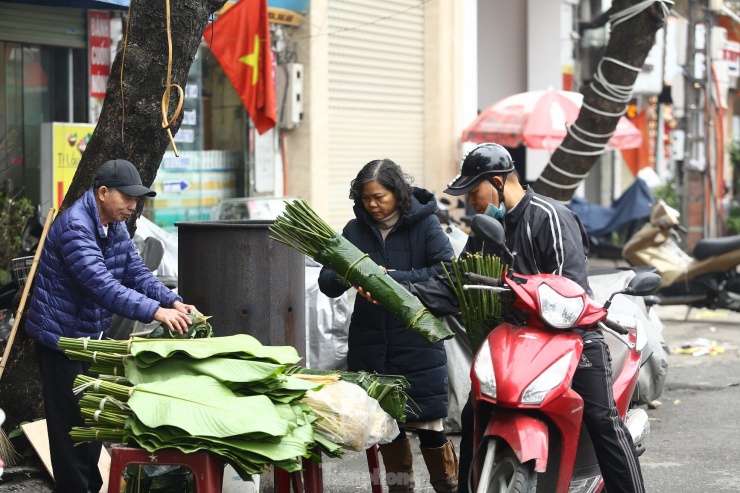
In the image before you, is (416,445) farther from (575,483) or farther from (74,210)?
(74,210)

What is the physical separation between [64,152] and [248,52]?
94.9 inches

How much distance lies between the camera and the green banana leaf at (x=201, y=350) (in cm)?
407

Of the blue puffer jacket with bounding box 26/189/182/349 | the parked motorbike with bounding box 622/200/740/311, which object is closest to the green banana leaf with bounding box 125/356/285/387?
the blue puffer jacket with bounding box 26/189/182/349

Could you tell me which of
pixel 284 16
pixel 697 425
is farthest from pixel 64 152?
pixel 697 425

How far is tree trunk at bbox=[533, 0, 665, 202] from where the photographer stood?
930 centimetres

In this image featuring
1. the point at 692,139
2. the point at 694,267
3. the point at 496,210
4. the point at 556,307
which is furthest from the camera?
the point at 692,139

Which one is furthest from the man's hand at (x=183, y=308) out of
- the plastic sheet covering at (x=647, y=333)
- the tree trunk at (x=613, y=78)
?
the tree trunk at (x=613, y=78)

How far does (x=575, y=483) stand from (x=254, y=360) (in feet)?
5.08

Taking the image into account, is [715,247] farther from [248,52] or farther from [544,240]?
[544,240]

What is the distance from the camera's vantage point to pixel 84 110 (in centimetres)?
1047

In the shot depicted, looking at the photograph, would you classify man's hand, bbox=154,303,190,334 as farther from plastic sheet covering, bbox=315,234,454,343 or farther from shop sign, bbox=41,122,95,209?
shop sign, bbox=41,122,95,209

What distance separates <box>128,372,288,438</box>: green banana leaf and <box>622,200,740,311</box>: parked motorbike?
8.87m

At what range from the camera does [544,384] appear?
423cm


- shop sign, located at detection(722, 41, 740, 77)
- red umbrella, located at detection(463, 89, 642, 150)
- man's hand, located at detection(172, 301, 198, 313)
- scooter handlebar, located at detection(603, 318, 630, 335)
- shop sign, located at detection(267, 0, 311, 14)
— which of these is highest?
shop sign, located at detection(722, 41, 740, 77)
